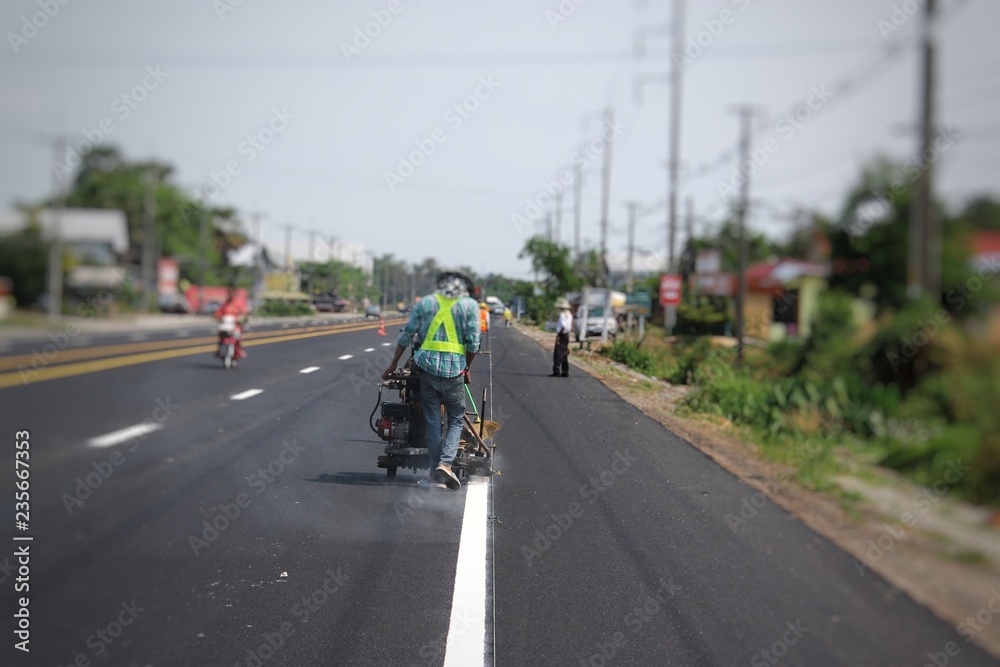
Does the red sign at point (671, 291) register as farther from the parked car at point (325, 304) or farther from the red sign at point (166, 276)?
the parked car at point (325, 304)

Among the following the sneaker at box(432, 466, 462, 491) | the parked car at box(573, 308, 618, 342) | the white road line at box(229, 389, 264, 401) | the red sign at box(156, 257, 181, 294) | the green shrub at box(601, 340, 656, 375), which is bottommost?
the sneaker at box(432, 466, 462, 491)

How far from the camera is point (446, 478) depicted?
5750 mm

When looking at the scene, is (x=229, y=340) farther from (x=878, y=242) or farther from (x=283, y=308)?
(x=878, y=242)

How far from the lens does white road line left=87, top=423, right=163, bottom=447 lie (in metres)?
2.72

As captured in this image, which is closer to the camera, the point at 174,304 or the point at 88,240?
the point at 88,240

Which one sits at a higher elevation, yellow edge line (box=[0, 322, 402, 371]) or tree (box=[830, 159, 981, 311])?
tree (box=[830, 159, 981, 311])

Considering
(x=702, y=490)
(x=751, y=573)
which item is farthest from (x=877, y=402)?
(x=702, y=490)

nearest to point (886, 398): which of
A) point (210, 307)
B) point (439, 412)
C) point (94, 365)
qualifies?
point (94, 365)

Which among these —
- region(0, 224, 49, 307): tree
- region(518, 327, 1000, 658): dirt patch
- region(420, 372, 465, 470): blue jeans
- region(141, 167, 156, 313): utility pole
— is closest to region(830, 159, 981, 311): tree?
region(518, 327, 1000, 658): dirt patch

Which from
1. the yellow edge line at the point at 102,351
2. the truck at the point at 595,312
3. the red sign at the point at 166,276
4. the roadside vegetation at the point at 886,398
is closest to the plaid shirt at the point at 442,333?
the yellow edge line at the point at 102,351

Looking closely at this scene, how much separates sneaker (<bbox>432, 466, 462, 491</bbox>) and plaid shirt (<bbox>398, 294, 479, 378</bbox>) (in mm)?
722

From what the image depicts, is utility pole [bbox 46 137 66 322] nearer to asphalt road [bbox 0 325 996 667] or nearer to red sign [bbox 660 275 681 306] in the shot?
asphalt road [bbox 0 325 996 667]

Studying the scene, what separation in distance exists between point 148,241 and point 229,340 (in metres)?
1.31

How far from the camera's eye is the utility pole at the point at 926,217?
1.28 meters
